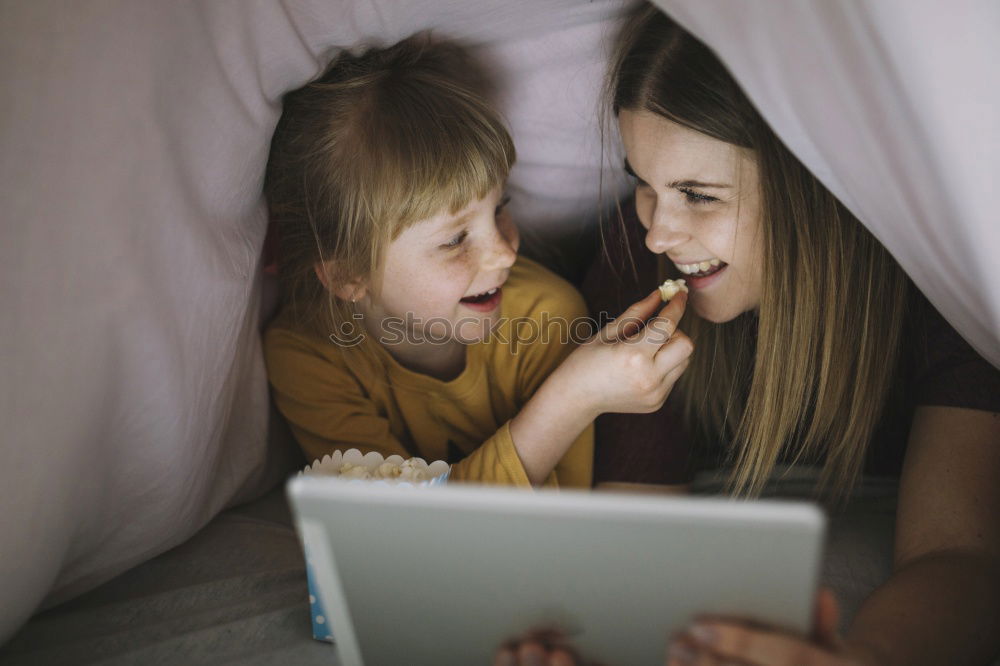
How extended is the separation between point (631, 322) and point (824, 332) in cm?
22

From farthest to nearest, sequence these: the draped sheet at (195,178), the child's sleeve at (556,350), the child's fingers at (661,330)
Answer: the child's sleeve at (556,350) → the child's fingers at (661,330) → the draped sheet at (195,178)

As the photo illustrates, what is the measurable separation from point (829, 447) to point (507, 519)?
2.15ft

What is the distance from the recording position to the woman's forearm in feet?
2.46

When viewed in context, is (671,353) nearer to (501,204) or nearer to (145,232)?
(501,204)

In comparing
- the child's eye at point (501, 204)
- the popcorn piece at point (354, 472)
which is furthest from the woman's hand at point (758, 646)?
the child's eye at point (501, 204)

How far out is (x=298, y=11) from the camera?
90cm

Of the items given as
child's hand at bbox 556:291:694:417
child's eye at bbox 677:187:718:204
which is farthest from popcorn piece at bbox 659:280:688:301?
child's eye at bbox 677:187:718:204

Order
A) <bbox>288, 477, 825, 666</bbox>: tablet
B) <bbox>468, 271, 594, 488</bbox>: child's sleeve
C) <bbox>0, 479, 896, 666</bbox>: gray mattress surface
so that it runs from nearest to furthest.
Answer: <bbox>288, 477, 825, 666</bbox>: tablet < <bbox>0, 479, 896, 666</bbox>: gray mattress surface < <bbox>468, 271, 594, 488</bbox>: child's sleeve

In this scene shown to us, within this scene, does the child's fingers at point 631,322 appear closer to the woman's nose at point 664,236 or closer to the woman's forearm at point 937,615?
the woman's nose at point 664,236

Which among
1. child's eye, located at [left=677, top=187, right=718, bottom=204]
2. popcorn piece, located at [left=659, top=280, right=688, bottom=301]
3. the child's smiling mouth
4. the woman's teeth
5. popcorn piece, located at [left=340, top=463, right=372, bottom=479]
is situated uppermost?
child's eye, located at [left=677, top=187, right=718, bottom=204]

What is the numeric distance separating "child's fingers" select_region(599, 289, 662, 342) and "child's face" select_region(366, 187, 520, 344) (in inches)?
6.3

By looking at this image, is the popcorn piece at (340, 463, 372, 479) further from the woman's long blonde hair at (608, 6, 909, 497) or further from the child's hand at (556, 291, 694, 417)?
the woman's long blonde hair at (608, 6, 909, 497)

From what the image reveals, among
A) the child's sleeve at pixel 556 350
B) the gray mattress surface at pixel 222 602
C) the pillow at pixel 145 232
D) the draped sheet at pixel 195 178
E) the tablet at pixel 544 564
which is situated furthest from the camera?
the child's sleeve at pixel 556 350

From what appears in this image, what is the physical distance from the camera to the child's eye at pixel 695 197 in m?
0.95
